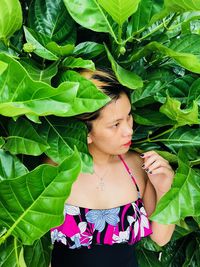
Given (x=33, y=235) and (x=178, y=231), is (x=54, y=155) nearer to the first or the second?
(x=33, y=235)

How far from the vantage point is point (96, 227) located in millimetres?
894

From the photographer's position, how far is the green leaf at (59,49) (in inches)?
30.3

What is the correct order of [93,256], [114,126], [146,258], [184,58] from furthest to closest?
[146,258] < [93,256] < [114,126] < [184,58]

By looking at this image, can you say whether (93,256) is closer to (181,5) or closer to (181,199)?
(181,199)

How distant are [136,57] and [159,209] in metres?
0.26

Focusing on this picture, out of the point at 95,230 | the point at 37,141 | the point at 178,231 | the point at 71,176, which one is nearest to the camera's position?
the point at 71,176

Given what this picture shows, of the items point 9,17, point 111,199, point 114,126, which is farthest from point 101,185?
point 9,17

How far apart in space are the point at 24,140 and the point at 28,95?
138 millimetres

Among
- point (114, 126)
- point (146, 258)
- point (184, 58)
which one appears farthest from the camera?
point (146, 258)

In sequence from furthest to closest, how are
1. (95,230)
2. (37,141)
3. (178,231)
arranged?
(178,231) → (95,230) → (37,141)

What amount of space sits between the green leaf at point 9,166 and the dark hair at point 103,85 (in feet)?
0.46

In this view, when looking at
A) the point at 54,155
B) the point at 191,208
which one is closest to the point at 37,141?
the point at 54,155

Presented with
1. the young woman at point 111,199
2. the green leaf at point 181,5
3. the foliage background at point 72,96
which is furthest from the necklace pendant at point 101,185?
the green leaf at point 181,5

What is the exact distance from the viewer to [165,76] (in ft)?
3.00
